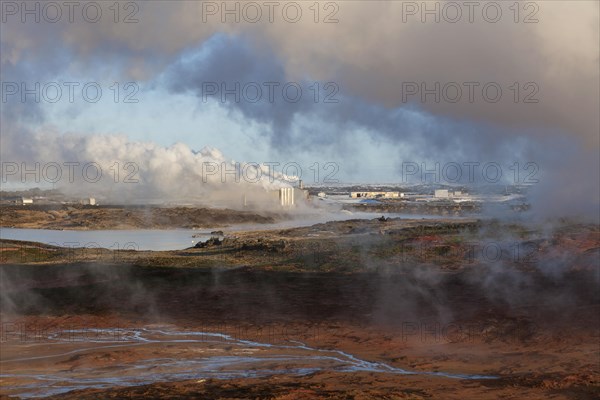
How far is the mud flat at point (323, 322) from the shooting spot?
63.6 feet

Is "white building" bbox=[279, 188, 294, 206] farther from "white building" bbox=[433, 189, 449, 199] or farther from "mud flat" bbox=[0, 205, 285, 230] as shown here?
"white building" bbox=[433, 189, 449, 199]

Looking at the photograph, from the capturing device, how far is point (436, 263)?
3750 cm

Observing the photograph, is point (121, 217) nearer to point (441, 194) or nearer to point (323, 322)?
point (323, 322)

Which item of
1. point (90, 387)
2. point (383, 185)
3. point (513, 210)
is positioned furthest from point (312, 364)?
point (383, 185)

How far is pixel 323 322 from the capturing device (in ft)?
91.1

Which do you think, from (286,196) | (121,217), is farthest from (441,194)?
(121,217)

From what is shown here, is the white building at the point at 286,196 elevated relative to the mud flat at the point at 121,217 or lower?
elevated

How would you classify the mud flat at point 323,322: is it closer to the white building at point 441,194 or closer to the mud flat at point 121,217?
the mud flat at point 121,217

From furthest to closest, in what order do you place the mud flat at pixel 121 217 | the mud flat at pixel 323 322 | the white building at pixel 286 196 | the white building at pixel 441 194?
the white building at pixel 441 194 → the white building at pixel 286 196 → the mud flat at pixel 121 217 → the mud flat at pixel 323 322

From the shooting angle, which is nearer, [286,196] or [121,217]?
[121,217]

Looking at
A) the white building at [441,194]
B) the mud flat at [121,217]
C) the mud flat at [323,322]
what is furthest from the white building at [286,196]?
the mud flat at [323,322]

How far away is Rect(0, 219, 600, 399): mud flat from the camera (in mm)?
19375

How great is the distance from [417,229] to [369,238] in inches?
260

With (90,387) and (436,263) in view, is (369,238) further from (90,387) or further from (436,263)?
(90,387)
